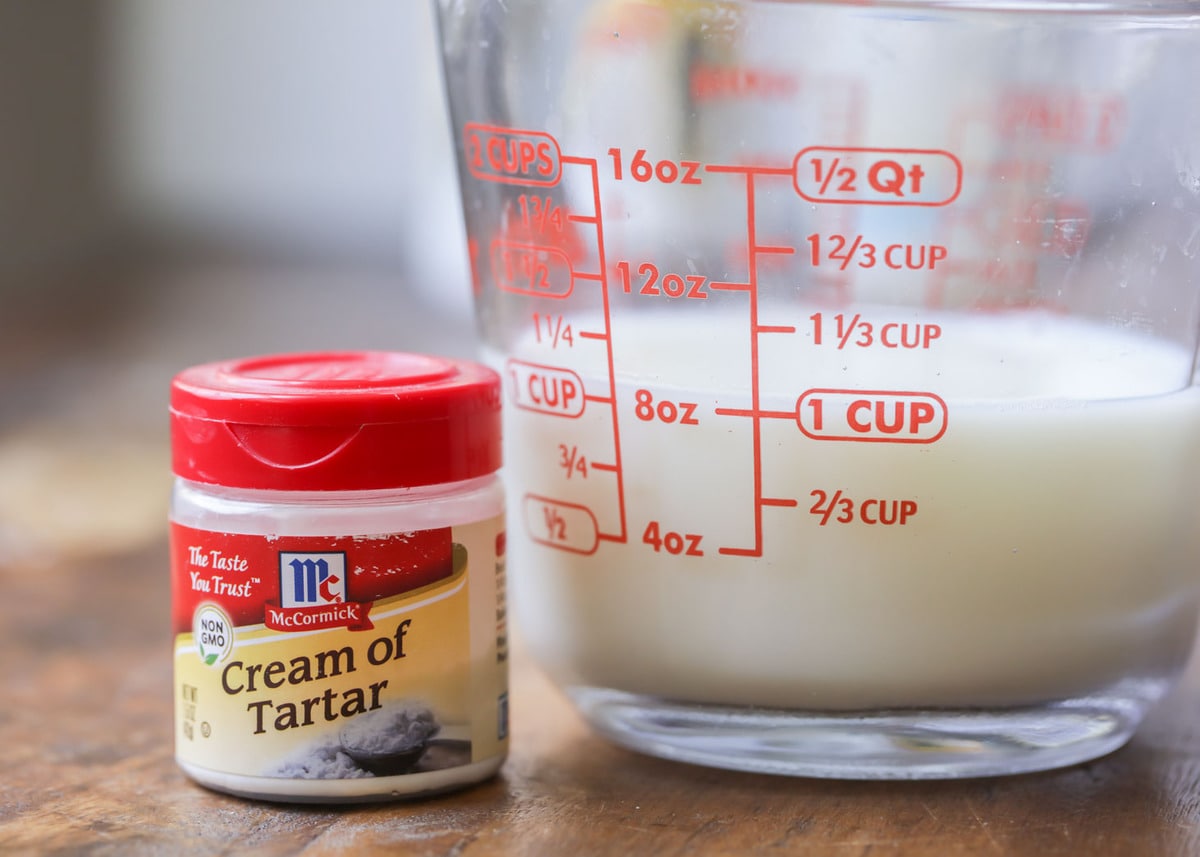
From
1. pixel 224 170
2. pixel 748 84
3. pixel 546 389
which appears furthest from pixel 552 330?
pixel 224 170

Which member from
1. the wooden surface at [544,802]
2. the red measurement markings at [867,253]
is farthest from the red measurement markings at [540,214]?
the wooden surface at [544,802]

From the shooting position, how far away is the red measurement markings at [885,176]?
591 millimetres

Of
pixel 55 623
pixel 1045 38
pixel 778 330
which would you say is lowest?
pixel 55 623

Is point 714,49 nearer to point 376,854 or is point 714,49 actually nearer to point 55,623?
point 376,854

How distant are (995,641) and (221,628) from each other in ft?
A: 0.99

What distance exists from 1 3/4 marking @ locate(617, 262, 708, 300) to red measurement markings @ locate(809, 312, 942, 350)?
5cm

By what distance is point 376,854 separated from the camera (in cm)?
57

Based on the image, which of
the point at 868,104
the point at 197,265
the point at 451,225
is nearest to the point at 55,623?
the point at 868,104

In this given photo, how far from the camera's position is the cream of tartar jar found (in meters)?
0.60

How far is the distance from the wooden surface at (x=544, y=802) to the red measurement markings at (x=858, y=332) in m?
0.18

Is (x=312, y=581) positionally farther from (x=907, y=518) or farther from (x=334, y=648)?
(x=907, y=518)

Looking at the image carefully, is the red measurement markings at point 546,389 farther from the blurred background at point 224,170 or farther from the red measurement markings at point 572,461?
the blurred background at point 224,170

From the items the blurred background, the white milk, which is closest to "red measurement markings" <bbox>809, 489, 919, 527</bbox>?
the white milk

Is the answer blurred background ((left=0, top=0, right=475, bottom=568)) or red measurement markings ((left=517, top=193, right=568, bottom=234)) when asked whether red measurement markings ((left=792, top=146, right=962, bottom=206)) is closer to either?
red measurement markings ((left=517, top=193, right=568, bottom=234))
